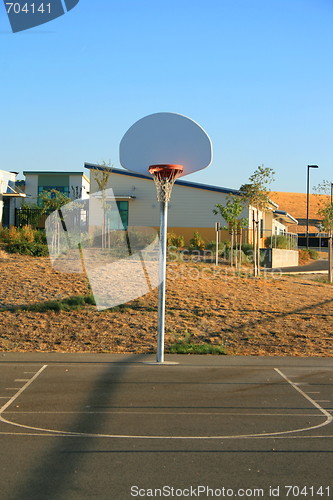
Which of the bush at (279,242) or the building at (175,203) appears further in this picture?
the bush at (279,242)

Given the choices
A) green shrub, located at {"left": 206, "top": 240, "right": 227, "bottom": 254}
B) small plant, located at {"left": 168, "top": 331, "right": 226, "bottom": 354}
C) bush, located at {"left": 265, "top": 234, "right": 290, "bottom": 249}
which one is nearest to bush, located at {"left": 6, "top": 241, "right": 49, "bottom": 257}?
small plant, located at {"left": 168, "top": 331, "right": 226, "bottom": 354}

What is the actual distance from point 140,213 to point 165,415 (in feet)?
91.2

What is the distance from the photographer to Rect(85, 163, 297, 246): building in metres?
33.0

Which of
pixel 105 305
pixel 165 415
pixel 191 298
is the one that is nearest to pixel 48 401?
pixel 165 415

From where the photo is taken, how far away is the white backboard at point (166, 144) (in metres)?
10.6

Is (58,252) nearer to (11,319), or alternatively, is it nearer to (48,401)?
(11,319)

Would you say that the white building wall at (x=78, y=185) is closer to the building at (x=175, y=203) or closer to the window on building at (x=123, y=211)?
the window on building at (x=123, y=211)

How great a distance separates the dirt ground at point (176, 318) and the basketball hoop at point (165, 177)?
3.30m

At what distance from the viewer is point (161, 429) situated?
636cm

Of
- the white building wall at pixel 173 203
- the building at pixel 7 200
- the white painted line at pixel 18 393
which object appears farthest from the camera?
the white building wall at pixel 173 203

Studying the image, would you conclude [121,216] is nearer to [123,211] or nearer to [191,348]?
[123,211]

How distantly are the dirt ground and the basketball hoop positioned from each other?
3.30 metres

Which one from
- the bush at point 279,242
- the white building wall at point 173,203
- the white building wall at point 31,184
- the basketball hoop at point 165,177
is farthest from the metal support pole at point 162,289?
the white building wall at point 31,184

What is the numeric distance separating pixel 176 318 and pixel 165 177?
14.8ft
